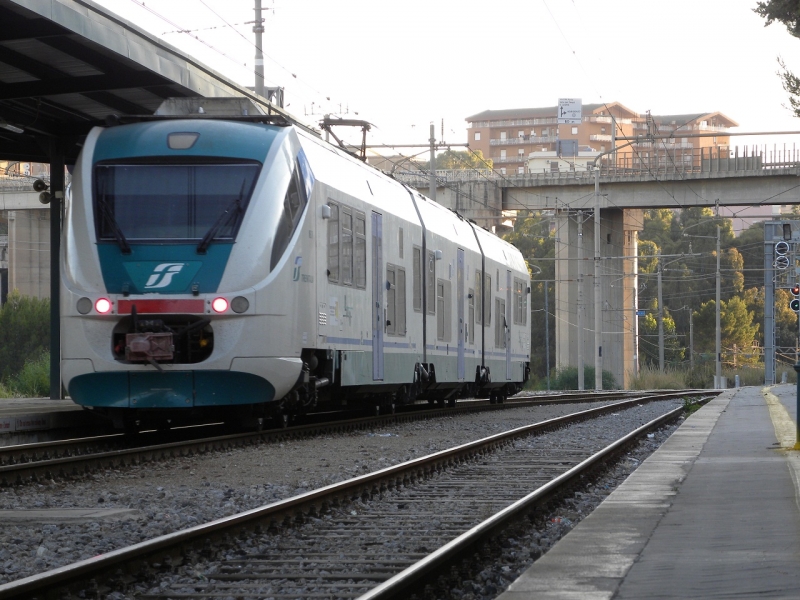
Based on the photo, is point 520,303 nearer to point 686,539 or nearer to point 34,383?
point 34,383

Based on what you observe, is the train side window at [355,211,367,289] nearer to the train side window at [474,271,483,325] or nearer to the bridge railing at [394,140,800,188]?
the train side window at [474,271,483,325]

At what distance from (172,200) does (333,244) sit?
2.34m

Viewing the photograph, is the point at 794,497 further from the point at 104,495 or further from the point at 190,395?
the point at 190,395

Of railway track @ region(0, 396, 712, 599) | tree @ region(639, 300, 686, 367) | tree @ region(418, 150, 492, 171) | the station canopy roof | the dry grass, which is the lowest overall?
the dry grass

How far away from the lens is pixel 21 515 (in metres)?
8.16

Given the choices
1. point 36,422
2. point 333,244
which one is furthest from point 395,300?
point 36,422

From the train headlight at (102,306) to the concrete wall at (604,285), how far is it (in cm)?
4410

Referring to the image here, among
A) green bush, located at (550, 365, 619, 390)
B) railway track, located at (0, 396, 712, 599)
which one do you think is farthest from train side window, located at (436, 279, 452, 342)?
green bush, located at (550, 365, 619, 390)

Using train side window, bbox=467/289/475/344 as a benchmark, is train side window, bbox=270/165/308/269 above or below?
above

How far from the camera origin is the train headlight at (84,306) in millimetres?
12922

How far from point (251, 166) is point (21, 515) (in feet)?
19.6

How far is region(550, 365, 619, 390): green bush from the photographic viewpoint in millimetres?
55344

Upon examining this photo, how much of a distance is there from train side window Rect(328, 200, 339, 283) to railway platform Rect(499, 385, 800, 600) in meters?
4.57

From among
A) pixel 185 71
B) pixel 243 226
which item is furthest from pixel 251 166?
pixel 185 71
